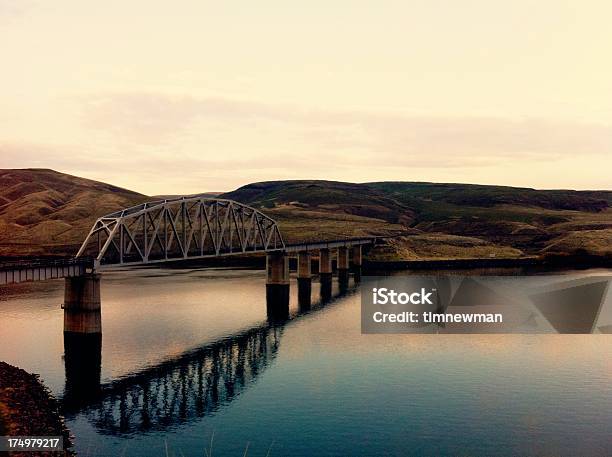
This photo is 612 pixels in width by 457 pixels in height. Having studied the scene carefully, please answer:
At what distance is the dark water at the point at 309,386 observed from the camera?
2233 inches

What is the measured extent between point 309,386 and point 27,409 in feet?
95.4

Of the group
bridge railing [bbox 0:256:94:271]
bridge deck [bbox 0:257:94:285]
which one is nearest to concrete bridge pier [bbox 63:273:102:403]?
bridge deck [bbox 0:257:94:285]

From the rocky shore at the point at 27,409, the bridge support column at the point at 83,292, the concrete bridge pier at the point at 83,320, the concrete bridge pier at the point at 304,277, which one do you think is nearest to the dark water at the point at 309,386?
the concrete bridge pier at the point at 83,320

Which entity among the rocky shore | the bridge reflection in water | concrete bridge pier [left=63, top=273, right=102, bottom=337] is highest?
concrete bridge pier [left=63, top=273, right=102, bottom=337]

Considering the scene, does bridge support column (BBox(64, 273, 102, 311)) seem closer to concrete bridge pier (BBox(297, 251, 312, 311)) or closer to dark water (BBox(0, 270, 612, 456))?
dark water (BBox(0, 270, 612, 456))

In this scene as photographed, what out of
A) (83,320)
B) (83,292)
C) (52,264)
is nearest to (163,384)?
(83,320)

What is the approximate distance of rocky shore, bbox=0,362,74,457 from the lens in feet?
176

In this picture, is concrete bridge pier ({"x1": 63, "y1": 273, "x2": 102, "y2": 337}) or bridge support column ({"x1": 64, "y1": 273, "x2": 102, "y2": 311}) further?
→ bridge support column ({"x1": 64, "y1": 273, "x2": 102, "y2": 311})

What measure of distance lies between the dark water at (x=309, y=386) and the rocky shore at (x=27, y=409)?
1.72 meters

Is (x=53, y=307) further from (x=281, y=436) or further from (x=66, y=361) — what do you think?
(x=281, y=436)

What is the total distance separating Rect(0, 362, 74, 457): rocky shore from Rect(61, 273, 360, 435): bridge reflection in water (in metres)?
2.74

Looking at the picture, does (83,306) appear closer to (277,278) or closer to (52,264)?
Answer: (52,264)

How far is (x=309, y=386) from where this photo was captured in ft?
239

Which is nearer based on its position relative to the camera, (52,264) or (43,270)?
(52,264)
